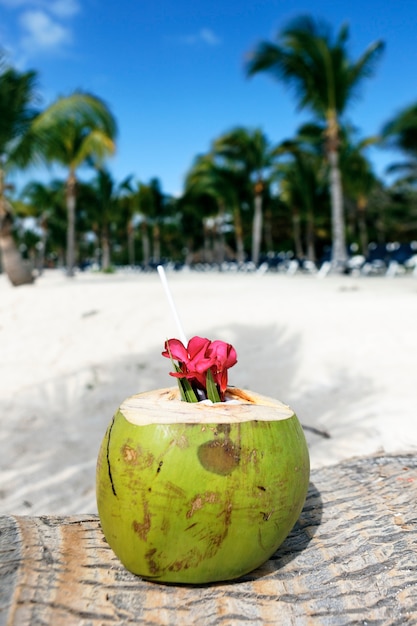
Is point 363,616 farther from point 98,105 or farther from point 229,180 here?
point 229,180

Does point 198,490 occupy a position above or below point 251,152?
below

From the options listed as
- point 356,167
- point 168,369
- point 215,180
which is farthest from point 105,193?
point 168,369

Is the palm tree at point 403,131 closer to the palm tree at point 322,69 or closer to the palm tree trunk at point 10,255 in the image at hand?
the palm tree at point 322,69

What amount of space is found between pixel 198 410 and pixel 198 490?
0.21 metres

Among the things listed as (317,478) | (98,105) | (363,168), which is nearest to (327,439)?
(317,478)

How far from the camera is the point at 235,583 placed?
1.30m

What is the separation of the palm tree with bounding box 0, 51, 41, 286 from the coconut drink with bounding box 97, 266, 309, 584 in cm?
941

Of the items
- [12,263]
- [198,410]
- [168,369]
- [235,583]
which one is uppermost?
[12,263]

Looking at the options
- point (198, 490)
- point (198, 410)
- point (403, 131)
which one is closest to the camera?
point (198, 490)

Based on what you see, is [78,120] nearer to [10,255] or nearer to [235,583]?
[10,255]

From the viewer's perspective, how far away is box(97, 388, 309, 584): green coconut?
46.3 inches

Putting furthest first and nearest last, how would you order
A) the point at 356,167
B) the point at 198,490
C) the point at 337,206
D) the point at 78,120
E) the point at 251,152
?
the point at 356,167, the point at 251,152, the point at 337,206, the point at 78,120, the point at 198,490

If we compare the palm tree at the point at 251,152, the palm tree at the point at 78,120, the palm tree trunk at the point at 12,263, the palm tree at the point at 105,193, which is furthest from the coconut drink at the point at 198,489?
the palm tree at the point at 105,193

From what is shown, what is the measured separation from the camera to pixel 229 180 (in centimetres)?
2088
